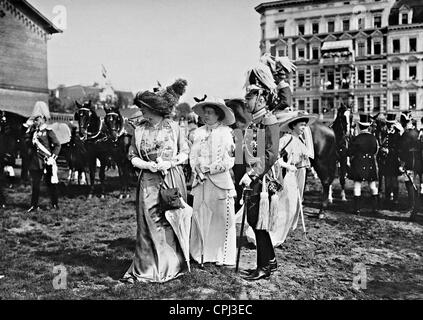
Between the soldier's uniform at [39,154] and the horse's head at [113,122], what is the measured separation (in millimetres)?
1332

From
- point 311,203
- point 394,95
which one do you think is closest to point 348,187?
point 311,203

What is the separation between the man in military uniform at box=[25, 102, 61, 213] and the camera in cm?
680

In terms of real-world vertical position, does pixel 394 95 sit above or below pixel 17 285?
above

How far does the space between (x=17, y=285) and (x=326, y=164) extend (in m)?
4.82

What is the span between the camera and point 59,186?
7672mm

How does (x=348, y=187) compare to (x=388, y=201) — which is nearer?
(x=388, y=201)

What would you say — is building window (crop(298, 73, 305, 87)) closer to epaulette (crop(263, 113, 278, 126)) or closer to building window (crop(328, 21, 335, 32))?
building window (crop(328, 21, 335, 32))

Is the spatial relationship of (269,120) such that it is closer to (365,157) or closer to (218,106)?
(218,106)

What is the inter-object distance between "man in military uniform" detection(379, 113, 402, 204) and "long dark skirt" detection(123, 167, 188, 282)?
3.78 m

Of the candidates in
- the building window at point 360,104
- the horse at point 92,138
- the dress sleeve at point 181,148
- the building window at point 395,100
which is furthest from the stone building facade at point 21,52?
the building window at point 395,100

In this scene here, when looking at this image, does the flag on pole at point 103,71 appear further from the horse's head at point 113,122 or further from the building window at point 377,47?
the building window at point 377,47

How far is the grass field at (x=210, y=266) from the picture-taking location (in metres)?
4.09
